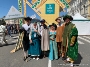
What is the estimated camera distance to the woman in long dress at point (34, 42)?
654 centimetres

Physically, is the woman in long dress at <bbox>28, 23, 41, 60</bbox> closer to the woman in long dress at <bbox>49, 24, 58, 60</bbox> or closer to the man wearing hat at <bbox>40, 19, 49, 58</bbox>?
the man wearing hat at <bbox>40, 19, 49, 58</bbox>

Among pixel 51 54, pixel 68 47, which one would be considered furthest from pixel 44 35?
pixel 68 47

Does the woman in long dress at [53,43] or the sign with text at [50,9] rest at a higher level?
the sign with text at [50,9]

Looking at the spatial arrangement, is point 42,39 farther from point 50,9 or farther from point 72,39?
point 50,9

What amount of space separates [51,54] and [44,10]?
11.7 meters

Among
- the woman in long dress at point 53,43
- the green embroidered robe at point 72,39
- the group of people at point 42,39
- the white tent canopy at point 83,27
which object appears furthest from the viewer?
the white tent canopy at point 83,27

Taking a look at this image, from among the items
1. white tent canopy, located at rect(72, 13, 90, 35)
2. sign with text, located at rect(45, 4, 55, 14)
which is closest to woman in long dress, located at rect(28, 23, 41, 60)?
sign with text, located at rect(45, 4, 55, 14)

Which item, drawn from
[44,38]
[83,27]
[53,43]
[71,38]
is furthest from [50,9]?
[71,38]

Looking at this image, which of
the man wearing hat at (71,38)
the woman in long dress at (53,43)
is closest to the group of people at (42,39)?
the woman in long dress at (53,43)

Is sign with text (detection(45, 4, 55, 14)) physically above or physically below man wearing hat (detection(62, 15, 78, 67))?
above

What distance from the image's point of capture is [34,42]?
21.9 ft

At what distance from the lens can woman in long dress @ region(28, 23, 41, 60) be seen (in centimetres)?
654

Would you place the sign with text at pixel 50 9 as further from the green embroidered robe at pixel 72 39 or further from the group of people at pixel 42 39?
the green embroidered robe at pixel 72 39

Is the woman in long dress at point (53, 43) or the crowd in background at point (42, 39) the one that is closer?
the crowd in background at point (42, 39)
